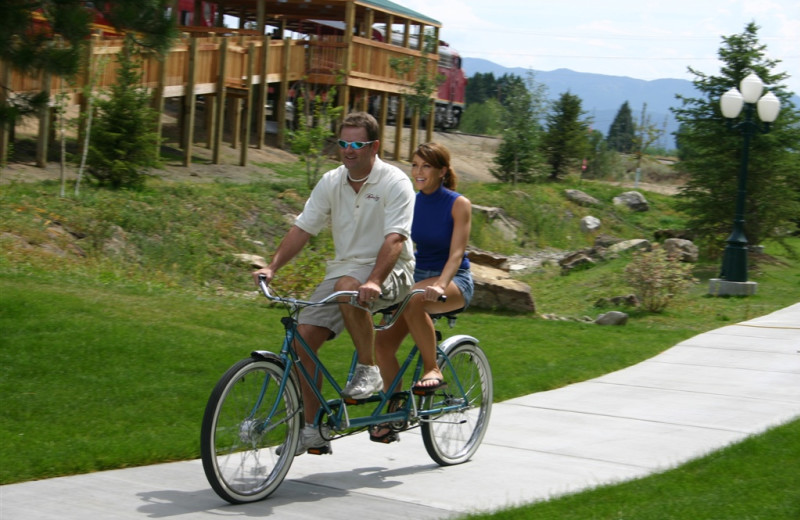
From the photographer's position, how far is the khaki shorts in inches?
227

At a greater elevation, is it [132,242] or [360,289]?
[360,289]

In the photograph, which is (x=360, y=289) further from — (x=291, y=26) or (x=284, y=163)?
(x=291, y=26)

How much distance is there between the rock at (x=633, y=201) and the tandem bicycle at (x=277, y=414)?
2994 cm

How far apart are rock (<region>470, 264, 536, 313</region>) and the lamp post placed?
4.62m

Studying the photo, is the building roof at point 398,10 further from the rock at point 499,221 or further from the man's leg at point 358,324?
the man's leg at point 358,324

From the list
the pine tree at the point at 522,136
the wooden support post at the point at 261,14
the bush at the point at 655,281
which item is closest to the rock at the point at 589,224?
the pine tree at the point at 522,136

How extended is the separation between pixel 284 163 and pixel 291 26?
13067 mm

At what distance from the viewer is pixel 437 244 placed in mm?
6527

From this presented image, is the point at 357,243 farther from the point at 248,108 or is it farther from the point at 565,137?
the point at 565,137

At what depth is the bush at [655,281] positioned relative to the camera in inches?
619

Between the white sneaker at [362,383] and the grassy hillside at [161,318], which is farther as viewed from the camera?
the grassy hillside at [161,318]

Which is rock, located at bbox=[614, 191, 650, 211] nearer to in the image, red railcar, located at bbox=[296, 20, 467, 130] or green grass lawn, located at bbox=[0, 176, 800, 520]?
red railcar, located at bbox=[296, 20, 467, 130]

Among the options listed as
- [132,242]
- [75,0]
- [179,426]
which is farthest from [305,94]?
[179,426]

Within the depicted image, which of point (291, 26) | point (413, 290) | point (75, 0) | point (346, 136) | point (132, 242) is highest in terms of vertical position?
point (291, 26)
